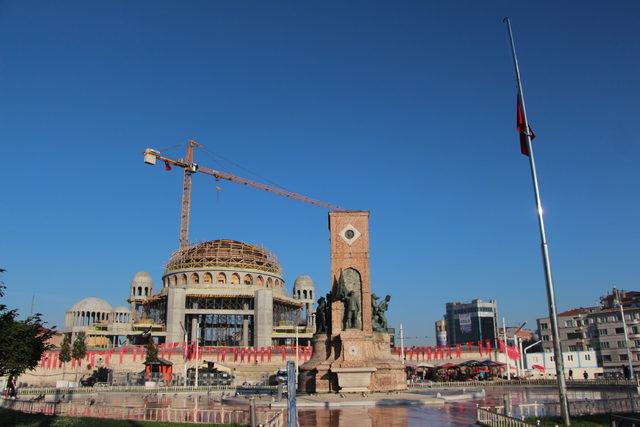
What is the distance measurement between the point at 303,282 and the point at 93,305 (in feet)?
121

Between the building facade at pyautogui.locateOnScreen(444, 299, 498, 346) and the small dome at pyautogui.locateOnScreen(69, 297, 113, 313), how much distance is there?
106m

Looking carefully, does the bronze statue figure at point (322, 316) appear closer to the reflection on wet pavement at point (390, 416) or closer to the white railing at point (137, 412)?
the reflection on wet pavement at point (390, 416)

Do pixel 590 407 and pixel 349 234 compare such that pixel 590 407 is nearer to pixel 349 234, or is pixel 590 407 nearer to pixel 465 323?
pixel 349 234

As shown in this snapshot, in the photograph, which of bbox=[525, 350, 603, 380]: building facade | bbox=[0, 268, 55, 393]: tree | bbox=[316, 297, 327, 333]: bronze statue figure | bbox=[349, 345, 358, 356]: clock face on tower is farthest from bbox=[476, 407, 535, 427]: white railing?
bbox=[525, 350, 603, 380]: building facade

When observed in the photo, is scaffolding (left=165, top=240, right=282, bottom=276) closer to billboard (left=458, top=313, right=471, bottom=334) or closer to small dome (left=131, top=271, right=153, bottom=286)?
small dome (left=131, top=271, right=153, bottom=286)

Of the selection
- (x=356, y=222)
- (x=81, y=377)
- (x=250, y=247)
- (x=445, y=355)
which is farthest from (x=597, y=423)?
(x=250, y=247)

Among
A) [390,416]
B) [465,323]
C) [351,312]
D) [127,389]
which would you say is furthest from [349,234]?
[465,323]

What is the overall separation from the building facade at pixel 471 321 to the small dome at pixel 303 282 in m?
73.2

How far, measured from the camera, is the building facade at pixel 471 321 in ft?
525

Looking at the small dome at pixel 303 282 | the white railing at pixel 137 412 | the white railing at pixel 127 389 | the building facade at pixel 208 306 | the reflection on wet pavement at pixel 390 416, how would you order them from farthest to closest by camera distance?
1. the small dome at pixel 303 282
2. the building facade at pixel 208 306
3. the white railing at pixel 127 389
4. the white railing at pixel 137 412
5. the reflection on wet pavement at pixel 390 416

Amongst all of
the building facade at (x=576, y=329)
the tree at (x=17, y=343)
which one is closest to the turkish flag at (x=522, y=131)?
the tree at (x=17, y=343)

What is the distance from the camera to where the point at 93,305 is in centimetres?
8856

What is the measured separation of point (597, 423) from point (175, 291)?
73.7 meters

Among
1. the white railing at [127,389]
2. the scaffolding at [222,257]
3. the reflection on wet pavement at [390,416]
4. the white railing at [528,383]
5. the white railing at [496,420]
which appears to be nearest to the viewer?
the white railing at [496,420]
